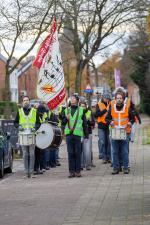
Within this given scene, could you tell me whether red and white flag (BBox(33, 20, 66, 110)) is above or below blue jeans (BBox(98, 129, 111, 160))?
above

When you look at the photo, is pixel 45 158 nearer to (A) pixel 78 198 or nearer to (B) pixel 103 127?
(B) pixel 103 127

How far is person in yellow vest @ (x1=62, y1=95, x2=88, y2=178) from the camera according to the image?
16.5 metres

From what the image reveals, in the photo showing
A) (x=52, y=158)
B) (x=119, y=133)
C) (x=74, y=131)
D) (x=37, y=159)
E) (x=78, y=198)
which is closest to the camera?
(x=78, y=198)

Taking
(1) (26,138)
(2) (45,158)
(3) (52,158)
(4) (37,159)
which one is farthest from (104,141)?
(1) (26,138)

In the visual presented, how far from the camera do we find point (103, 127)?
20016mm

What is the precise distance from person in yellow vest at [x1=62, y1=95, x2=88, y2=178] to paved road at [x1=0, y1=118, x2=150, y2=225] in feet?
1.24

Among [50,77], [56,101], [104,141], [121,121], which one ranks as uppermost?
[50,77]

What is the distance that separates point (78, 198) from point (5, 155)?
561 cm

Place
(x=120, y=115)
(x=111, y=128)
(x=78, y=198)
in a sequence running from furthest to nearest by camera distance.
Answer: (x=111, y=128) → (x=120, y=115) → (x=78, y=198)

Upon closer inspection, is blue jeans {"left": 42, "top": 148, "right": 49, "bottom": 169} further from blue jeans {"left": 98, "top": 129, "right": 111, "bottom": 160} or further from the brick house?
the brick house

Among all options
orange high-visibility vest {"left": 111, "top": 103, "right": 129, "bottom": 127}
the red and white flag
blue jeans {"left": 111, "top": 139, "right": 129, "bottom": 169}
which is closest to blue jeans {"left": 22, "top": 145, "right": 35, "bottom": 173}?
blue jeans {"left": 111, "top": 139, "right": 129, "bottom": 169}

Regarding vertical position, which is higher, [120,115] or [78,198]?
[120,115]

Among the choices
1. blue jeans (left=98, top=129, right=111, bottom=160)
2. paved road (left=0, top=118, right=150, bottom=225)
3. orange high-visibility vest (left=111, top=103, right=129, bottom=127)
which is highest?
orange high-visibility vest (left=111, top=103, right=129, bottom=127)

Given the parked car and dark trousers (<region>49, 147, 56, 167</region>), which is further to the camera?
dark trousers (<region>49, 147, 56, 167</region>)
